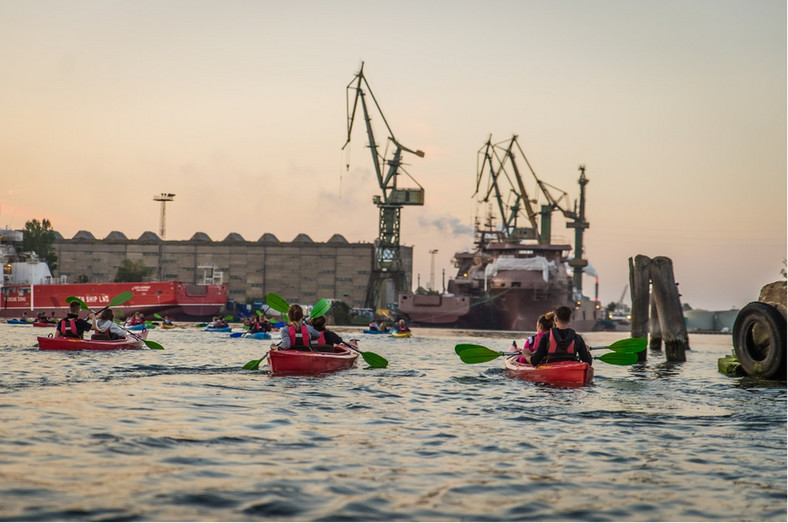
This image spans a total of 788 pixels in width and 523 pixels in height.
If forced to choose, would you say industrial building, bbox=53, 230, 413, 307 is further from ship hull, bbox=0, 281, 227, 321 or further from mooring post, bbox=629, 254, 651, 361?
mooring post, bbox=629, 254, 651, 361

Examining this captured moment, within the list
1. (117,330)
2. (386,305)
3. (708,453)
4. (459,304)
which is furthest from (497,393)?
(386,305)

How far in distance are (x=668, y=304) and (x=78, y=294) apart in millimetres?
71515

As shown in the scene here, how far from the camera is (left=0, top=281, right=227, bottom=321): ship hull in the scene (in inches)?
3398

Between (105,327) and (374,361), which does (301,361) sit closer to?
(374,361)

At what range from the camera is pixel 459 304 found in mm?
83875

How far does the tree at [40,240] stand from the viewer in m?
119

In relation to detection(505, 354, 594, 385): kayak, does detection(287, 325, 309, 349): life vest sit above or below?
above

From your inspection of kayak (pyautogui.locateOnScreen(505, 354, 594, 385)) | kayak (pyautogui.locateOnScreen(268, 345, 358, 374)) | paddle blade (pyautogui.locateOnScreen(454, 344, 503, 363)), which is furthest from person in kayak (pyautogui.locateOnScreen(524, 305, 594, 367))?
kayak (pyautogui.locateOnScreen(268, 345, 358, 374))

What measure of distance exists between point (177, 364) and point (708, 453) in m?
17.2

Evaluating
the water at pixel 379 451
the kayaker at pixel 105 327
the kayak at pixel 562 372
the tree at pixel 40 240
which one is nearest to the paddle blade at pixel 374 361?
the water at pixel 379 451

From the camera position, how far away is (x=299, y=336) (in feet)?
66.6

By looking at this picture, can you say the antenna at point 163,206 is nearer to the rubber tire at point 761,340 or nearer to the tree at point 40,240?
the tree at point 40,240

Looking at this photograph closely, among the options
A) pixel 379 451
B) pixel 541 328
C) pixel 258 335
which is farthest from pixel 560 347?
pixel 258 335

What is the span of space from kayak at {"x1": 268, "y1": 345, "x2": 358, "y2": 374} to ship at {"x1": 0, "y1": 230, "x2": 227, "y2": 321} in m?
68.5
